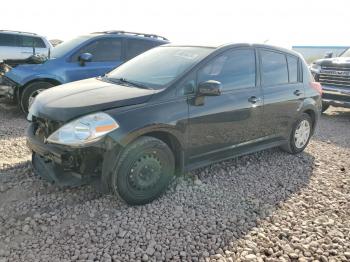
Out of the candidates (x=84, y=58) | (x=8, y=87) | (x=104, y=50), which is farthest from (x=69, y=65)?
(x=8, y=87)

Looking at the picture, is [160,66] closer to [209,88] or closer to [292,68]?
[209,88]

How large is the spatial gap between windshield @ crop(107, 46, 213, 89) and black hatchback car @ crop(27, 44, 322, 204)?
0.06ft

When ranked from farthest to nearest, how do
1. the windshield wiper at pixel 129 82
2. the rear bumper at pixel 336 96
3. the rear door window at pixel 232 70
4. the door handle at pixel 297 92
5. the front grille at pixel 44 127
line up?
the rear bumper at pixel 336 96 → the door handle at pixel 297 92 → the rear door window at pixel 232 70 → the windshield wiper at pixel 129 82 → the front grille at pixel 44 127

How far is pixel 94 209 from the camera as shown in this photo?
3592 mm

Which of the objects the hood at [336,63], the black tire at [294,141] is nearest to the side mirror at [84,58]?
the black tire at [294,141]

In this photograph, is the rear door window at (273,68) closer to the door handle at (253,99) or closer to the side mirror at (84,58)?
the door handle at (253,99)

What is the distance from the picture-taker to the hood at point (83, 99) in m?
→ 3.43

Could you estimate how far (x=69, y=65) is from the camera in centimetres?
721

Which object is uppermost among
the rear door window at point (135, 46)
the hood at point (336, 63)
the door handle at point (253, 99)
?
the rear door window at point (135, 46)

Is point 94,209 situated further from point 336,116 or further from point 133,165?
point 336,116

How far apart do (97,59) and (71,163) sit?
4.58 metres

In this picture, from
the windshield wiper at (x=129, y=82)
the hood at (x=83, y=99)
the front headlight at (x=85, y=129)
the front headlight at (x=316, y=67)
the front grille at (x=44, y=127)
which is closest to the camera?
the front headlight at (x=85, y=129)

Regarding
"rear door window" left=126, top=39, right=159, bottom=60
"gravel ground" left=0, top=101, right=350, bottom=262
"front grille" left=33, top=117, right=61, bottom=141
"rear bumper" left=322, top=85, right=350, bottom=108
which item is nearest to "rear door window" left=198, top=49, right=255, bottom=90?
"gravel ground" left=0, top=101, right=350, bottom=262

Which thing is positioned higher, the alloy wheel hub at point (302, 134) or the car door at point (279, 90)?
the car door at point (279, 90)
